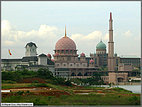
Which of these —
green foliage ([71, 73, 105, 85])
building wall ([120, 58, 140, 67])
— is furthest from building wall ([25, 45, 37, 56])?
building wall ([120, 58, 140, 67])

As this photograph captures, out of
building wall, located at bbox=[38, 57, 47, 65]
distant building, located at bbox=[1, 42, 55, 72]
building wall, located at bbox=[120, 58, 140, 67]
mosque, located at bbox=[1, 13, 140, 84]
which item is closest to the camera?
building wall, located at bbox=[38, 57, 47, 65]

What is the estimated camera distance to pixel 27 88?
213 feet

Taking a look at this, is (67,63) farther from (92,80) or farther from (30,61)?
(92,80)

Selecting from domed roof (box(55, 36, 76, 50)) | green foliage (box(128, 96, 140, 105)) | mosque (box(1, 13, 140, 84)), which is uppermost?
domed roof (box(55, 36, 76, 50))

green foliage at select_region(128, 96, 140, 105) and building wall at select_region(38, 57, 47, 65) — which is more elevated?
building wall at select_region(38, 57, 47, 65)

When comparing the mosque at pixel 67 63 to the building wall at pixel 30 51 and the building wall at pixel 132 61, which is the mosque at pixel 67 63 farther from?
the building wall at pixel 132 61

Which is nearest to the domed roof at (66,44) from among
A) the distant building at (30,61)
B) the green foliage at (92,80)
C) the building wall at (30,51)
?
the distant building at (30,61)

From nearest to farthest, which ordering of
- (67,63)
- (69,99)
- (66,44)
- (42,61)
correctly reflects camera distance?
(69,99) → (42,61) → (67,63) → (66,44)

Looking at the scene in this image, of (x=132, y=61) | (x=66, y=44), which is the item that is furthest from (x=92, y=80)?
(x=132, y=61)

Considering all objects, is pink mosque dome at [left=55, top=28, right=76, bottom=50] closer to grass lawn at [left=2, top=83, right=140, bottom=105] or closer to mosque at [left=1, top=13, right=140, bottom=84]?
A: mosque at [left=1, top=13, right=140, bottom=84]

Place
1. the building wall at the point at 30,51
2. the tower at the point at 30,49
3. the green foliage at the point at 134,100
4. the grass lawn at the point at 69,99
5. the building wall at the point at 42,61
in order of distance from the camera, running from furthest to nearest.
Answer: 1. the building wall at the point at 30,51
2. the tower at the point at 30,49
3. the building wall at the point at 42,61
4. the green foliage at the point at 134,100
5. the grass lawn at the point at 69,99

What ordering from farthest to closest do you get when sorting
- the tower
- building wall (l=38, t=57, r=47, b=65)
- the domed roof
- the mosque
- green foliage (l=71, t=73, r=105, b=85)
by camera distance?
the domed roof, the tower, the mosque, building wall (l=38, t=57, r=47, b=65), green foliage (l=71, t=73, r=105, b=85)

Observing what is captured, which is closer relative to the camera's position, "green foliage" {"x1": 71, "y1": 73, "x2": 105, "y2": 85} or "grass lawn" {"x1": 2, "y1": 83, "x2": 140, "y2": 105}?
"grass lawn" {"x1": 2, "y1": 83, "x2": 140, "y2": 105}

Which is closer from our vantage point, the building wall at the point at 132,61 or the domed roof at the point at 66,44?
the domed roof at the point at 66,44
